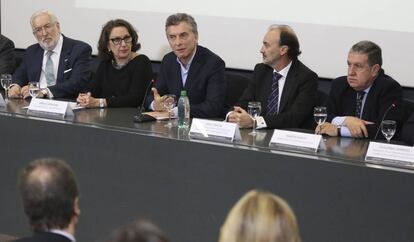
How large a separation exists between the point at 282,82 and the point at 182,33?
25.8 inches

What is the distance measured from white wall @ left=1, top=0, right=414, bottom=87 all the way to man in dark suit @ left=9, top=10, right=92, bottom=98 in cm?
68

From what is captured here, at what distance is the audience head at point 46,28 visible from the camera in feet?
17.0

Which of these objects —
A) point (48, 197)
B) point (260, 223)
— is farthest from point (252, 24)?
point (260, 223)

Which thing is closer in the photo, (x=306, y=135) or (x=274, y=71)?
(x=306, y=135)

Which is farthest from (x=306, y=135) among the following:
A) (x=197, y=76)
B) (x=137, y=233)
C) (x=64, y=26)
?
(x=64, y=26)

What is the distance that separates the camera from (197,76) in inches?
183

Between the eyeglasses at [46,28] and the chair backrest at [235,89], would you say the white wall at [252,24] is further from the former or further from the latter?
the eyeglasses at [46,28]

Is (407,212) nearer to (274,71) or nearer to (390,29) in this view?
(274,71)

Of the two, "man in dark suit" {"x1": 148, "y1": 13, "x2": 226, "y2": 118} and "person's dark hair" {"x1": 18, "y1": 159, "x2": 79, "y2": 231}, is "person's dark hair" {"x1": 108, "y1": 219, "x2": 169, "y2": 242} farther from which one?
"man in dark suit" {"x1": 148, "y1": 13, "x2": 226, "y2": 118}

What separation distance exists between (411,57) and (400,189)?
1.93 metres

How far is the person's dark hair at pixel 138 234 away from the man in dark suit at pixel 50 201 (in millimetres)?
573

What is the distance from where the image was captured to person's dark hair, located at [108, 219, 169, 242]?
60.2 inches

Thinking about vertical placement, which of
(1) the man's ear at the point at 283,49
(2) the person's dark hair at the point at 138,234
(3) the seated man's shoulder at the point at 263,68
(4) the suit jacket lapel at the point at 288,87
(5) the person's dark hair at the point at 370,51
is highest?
(5) the person's dark hair at the point at 370,51

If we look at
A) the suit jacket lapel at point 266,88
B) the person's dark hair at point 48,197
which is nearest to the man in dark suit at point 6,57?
the suit jacket lapel at point 266,88
